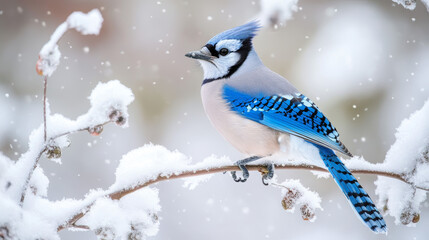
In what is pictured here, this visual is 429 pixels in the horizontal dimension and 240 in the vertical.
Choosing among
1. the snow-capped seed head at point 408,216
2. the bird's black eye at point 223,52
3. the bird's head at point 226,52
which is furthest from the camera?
the bird's black eye at point 223,52

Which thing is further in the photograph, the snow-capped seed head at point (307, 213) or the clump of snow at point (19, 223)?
the snow-capped seed head at point (307, 213)

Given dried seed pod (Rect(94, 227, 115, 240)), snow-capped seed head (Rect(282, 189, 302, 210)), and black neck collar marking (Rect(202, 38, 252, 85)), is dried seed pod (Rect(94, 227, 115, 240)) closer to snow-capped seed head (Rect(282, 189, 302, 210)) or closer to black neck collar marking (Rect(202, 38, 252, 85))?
snow-capped seed head (Rect(282, 189, 302, 210))

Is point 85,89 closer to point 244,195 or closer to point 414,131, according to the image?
point 244,195

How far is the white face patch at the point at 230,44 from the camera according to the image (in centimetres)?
207

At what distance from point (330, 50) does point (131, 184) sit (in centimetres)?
283

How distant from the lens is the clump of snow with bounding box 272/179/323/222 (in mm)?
1514

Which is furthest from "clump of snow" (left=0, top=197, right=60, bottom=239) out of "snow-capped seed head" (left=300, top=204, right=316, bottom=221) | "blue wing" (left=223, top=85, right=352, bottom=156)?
"blue wing" (left=223, top=85, right=352, bottom=156)

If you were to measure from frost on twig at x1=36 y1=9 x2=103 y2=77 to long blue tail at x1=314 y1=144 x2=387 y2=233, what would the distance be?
3.00 ft

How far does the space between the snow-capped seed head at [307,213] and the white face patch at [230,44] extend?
30.8 inches

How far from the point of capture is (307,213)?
4.95 feet

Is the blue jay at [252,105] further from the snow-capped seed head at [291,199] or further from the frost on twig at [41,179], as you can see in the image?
the frost on twig at [41,179]

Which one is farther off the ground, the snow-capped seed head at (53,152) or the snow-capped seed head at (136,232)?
the snow-capped seed head at (53,152)

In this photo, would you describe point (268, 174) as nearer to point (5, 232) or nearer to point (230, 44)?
point (230, 44)

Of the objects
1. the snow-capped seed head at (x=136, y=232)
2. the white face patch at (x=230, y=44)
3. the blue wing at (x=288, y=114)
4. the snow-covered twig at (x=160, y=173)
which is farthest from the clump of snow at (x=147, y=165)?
the white face patch at (x=230, y=44)
